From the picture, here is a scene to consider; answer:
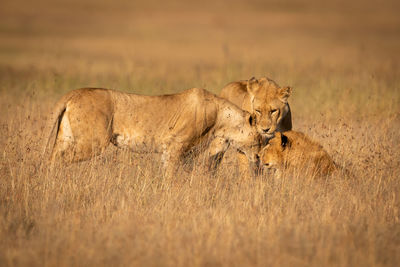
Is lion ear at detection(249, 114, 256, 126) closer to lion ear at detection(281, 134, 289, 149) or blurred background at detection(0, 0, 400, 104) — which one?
lion ear at detection(281, 134, 289, 149)

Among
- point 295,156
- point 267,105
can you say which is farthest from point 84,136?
point 295,156

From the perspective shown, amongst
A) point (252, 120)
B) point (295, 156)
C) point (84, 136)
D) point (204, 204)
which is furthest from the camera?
point (252, 120)

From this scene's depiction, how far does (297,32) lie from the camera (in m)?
40.4

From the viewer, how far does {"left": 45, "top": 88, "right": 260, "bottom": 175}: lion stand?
6.87 metres

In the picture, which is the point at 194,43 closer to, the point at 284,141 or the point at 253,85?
the point at 253,85

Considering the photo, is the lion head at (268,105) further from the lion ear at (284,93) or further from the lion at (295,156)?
the lion at (295,156)

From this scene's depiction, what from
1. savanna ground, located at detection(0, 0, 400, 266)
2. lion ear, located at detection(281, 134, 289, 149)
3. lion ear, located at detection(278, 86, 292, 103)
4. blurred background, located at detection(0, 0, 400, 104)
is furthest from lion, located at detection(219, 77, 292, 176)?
blurred background, located at detection(0, 0, 400, 104)

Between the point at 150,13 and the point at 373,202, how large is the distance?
46.6 meters

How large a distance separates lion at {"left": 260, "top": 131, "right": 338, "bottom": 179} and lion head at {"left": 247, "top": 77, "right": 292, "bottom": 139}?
176 millimetres

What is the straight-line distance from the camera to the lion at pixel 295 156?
23.1 ft

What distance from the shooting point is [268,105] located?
→ 7047mm

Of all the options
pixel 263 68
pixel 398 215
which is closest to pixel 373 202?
pixel 398 215

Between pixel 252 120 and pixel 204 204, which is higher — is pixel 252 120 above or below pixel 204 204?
above

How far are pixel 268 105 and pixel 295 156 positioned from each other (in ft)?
2.34
